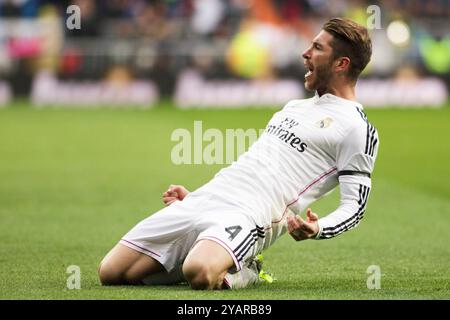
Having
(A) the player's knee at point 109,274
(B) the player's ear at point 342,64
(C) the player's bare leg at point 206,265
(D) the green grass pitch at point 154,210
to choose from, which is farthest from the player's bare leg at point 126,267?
(B) the player's ear at point 342,64

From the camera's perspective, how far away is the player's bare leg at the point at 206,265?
21.4 ft

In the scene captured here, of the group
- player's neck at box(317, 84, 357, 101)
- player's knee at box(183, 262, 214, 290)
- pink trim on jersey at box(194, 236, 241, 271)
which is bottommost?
player's knee at box(183, 262, 214, 290)

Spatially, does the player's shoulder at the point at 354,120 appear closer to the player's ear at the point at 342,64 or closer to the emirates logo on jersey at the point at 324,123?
the emirates logo on jersey at the point at 324,123

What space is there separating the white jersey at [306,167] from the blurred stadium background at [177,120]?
527 mm

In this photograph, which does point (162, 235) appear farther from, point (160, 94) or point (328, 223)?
point (160, 94)

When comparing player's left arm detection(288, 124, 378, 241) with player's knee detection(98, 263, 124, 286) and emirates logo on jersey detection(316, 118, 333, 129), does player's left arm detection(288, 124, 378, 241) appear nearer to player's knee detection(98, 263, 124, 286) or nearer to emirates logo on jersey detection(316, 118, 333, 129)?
emirates logo on jersey detection(316, 118, 333, 129)

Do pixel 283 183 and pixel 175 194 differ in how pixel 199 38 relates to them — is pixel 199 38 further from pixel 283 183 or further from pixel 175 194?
pixel 283 183

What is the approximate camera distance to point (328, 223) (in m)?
6.57

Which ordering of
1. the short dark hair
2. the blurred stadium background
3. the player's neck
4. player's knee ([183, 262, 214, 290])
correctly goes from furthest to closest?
1. the blurred stadium background
2. the player's neck
3. the short dark hair
4. player's knee ([183, 262, 214, 290])

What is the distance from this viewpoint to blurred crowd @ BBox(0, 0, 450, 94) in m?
27.3

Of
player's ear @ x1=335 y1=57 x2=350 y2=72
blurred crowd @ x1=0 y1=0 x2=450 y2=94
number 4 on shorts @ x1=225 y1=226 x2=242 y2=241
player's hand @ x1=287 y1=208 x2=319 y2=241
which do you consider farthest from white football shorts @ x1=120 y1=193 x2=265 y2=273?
blurred crowd @ x1=0 y1=0 x2=450 y2=94

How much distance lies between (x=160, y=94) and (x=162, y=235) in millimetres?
20773

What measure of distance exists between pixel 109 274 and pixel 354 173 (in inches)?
66.4

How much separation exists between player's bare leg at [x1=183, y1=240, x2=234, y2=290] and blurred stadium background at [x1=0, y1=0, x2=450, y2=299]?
162 mm
